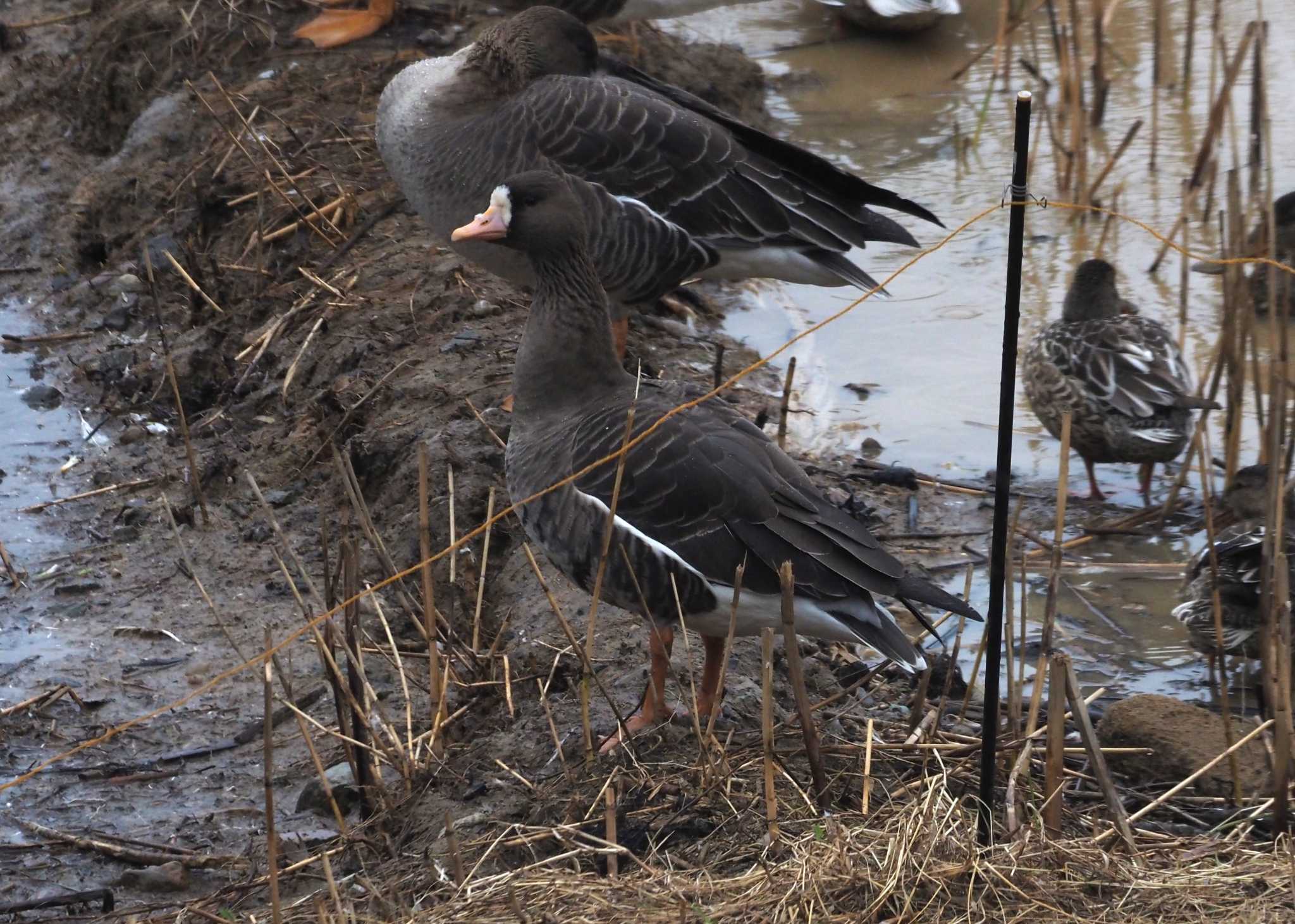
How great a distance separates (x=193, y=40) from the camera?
8.09 m

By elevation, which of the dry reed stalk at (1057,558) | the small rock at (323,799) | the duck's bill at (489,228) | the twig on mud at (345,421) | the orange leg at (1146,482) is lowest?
the small rock at (323,799)

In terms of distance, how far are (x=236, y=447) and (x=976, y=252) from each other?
3.61m

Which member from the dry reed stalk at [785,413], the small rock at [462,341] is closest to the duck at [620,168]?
the small rock at [462,341]

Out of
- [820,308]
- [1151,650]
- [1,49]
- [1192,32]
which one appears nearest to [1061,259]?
[820,308]

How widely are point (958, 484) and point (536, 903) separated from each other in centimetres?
297

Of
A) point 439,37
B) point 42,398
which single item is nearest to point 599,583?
point 42,398

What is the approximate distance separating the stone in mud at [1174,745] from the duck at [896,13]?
6.19m

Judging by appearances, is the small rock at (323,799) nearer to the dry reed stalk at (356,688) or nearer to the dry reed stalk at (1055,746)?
the dry reed stalk at (356,688)

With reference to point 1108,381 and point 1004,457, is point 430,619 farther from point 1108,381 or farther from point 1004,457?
point 1108,381

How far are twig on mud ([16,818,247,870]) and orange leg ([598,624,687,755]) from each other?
98 centimetres

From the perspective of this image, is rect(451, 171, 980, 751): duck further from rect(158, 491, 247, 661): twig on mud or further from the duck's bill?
rect(158, 491, 247, 661): twig on mud

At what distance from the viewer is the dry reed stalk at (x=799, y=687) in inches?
119

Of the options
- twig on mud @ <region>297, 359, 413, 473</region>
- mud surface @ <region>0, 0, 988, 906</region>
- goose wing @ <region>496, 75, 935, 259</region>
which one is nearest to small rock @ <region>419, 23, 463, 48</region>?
mud surface @ <region>0, 0, 988, 906</region>

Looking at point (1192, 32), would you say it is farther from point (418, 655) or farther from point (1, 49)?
point (1, 49)
